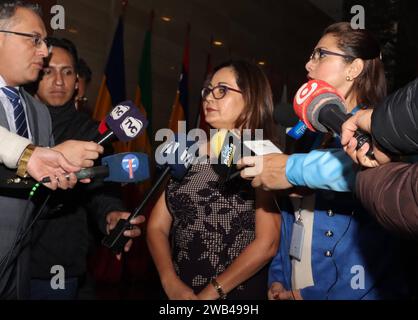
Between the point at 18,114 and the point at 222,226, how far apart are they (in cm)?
88

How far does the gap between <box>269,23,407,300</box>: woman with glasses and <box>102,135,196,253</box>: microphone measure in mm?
440

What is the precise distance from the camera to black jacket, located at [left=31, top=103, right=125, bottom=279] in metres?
2.24

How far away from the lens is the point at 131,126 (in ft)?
6.30

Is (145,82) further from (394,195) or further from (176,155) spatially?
(394,195)

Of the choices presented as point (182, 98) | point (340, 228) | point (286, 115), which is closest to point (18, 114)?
point (286, 115)

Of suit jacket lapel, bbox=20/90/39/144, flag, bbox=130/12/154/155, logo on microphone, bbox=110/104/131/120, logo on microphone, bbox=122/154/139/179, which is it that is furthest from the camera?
flag, bbox=130/12/154/155

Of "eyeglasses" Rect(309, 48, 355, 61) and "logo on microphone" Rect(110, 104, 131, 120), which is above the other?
"eyeglasses" Rect(309, 48, 355, 61)

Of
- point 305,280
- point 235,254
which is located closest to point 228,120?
point 235,254

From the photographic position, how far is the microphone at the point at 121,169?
5.60 ft

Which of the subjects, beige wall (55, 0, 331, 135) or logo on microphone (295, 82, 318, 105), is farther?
beige wall (55, 0, 331, 135)

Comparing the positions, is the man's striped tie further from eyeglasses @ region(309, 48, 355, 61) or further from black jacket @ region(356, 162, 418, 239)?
black jacket @ region(356, 162, 418, 239)

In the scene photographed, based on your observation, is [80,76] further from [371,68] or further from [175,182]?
[371,68]

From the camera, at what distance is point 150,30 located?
5609mm

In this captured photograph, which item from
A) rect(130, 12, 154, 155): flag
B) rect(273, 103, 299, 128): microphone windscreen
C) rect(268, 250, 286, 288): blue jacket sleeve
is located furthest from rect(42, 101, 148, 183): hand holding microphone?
rect(130, 12, 154, 155): flag
